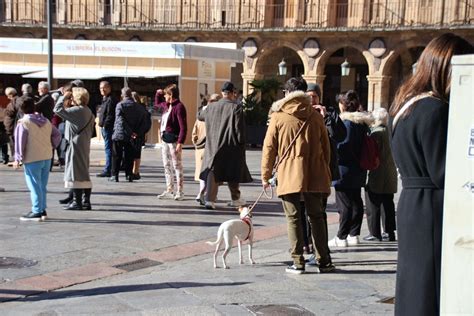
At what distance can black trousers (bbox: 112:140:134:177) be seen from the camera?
12.4m

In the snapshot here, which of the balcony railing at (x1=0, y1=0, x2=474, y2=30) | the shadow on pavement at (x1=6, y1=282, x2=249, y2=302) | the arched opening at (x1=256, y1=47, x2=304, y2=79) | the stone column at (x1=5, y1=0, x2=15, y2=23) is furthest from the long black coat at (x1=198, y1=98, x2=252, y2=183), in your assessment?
Answer: the stone column at (x1=5, y1=0, x2=15, y2=23)

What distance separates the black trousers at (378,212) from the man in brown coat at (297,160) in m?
1.96

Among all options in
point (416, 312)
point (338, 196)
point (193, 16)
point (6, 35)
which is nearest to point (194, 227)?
point (338, 196)

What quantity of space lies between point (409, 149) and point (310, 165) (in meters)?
2.99

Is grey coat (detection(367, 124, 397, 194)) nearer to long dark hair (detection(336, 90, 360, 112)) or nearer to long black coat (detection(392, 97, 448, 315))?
long dark hair (detection(336, 90, 360, 112))

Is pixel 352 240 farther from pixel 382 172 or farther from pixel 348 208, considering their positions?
pixel 382 172

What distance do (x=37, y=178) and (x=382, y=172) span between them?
13.5ft

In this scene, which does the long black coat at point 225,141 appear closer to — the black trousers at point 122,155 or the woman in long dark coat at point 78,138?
the woman in long dark coat at point 78,138

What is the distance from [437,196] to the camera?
9.70 feet

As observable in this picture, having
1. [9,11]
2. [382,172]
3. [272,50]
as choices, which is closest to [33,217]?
[382,172]

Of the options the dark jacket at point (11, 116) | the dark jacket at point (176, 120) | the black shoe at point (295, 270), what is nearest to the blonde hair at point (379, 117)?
the black shoe at point (295, 270)

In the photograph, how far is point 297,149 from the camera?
19.6ft

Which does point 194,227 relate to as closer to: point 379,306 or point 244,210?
point 244,210

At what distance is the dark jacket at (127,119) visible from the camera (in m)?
12.2
